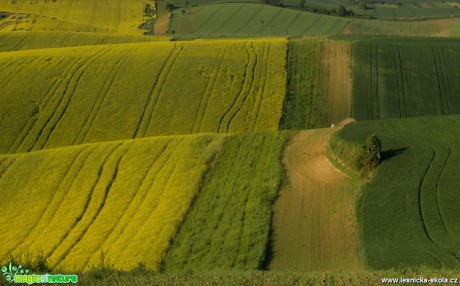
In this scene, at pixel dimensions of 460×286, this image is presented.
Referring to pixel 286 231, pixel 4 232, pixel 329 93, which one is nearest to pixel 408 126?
pixel 286 231

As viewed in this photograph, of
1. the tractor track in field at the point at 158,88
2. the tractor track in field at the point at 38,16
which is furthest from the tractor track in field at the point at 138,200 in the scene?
the tractor track in field at the point at 38,16

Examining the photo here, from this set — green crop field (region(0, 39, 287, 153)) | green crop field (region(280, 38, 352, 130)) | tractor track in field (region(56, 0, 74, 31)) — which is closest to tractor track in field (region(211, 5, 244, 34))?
tractor track in field (region(56, 0, 74, 31))

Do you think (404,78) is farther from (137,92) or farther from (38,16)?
(38,16)

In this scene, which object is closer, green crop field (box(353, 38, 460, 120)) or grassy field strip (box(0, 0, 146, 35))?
green crop field (box(353, 38, 460, 120))

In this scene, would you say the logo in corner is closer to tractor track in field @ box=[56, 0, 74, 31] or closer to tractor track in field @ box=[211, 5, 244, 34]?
tractor track in field @ box=[211, 5, 244, 34]

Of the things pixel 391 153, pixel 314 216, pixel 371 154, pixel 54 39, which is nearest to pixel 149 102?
pixel 371 154

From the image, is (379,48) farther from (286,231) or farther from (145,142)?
(286,231)
